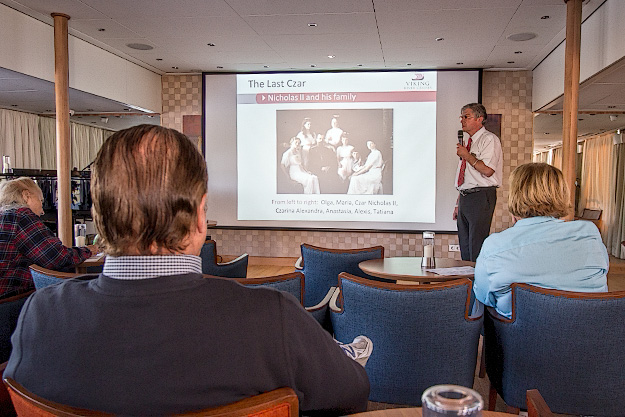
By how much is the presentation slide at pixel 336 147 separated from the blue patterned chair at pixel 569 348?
522 cm

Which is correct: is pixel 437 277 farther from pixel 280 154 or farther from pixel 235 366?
pixel 280 154

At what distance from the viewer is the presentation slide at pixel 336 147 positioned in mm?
7020

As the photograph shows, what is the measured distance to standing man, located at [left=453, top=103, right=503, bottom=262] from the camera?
447 centimetres

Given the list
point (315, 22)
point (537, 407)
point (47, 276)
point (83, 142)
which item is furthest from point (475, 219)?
point (83, 142)

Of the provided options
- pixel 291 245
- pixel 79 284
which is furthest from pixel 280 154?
pixel 79 284

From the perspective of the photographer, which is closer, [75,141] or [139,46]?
[139,46]

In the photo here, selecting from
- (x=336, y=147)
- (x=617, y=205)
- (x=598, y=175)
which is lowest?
(x=617, y=205)

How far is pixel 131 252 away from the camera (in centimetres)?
93

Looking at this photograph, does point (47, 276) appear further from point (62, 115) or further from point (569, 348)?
point (62, 115)

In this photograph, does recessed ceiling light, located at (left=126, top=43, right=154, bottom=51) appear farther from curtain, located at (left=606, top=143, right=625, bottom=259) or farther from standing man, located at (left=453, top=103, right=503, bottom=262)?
curtain, located at (left=606, top=143, right=625, bottom=259)

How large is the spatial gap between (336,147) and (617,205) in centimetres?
651

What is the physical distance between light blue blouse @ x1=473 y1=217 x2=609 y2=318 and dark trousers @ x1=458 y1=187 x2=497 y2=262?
232 cm

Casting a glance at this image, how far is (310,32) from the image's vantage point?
18.0 ft

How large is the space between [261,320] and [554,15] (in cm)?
514
